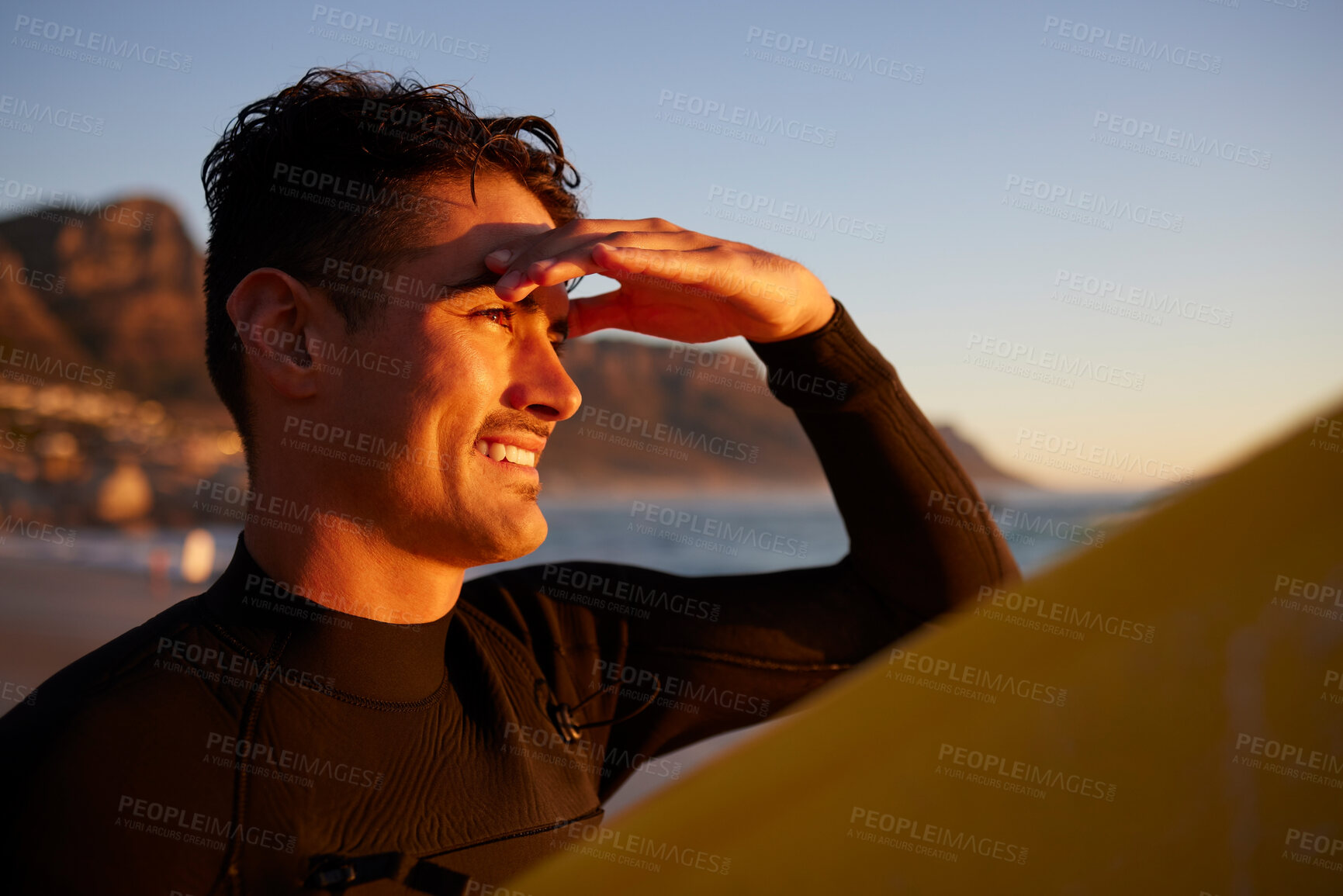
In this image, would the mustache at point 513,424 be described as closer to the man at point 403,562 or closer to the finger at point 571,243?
the man at point 403,562

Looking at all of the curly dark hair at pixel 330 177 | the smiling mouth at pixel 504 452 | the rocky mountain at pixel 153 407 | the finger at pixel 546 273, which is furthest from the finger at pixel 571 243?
the rocky mountain at pixel 153 407

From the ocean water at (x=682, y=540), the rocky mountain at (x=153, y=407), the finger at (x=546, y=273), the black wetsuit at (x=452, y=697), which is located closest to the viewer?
the black wetsuit at (x=452, y=697)

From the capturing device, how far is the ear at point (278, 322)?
149 cm

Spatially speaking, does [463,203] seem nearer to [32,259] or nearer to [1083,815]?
[1083,815]

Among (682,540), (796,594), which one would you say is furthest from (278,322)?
(682,540)

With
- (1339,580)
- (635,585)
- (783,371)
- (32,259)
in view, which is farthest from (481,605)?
(32,259)

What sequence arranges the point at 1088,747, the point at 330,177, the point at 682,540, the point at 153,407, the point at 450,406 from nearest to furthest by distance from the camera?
1. the point at 450,406
2. the point at 330,177
3. the point at 1088,747
4. the point at 682,540
5. the point at 153,407

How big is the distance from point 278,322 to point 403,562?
1.54ft

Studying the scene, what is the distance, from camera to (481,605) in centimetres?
189

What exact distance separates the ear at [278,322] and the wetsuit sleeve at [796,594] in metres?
0.70

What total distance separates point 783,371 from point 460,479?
0.78 meters

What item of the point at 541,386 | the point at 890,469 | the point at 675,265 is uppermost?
the point at 675,265

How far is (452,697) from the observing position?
5.18 ft

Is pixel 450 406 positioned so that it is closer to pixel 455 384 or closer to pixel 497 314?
pixel 455 384
